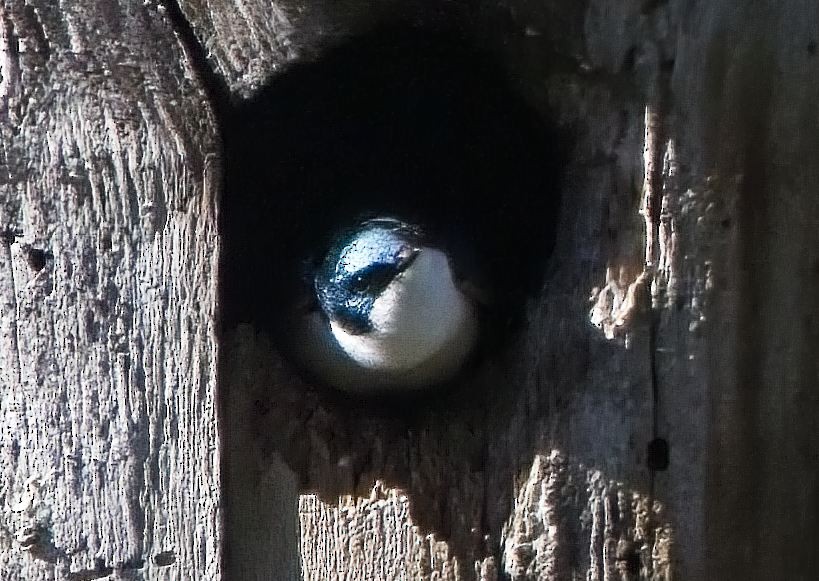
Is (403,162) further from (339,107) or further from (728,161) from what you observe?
(728,161)

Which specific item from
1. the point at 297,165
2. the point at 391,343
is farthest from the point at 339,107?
the point at 391,343

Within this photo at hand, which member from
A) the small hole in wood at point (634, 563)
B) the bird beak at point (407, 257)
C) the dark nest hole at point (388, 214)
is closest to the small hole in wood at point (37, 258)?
the dark nest hole at point (388, 214)

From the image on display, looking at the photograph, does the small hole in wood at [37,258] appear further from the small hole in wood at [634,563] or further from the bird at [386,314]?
the small hole in wood at [634,563]

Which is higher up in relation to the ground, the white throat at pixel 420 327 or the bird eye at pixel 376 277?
the bird eye at pixel 376 277

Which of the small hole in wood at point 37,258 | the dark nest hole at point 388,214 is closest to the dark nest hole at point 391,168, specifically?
the dark nest hole at point 388,214

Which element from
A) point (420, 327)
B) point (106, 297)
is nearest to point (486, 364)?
point (420, 327)

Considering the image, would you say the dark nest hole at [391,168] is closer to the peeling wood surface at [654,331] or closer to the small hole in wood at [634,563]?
the peeling wood surface at [654,331]

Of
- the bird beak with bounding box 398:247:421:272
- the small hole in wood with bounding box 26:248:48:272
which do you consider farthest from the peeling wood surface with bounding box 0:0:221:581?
the bird beak with bounding box 398:247:421:272
